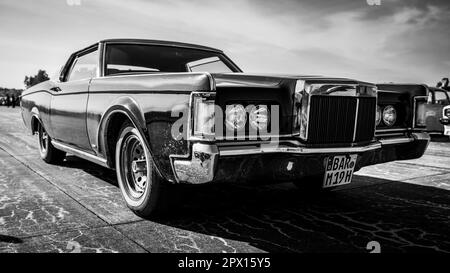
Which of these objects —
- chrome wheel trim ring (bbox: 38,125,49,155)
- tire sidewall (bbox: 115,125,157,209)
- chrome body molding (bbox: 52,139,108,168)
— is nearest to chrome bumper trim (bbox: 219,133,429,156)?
tire sidewall (bbox: 115,125,157,209)

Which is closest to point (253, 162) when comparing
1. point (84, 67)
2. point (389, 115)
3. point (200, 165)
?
point (200, 165)

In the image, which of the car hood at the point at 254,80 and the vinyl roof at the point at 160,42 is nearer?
the car hood at the point at 254,80

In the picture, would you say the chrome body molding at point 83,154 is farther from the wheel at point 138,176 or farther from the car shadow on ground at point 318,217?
the car shadow on ground at point 318,217

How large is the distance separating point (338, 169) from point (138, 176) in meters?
1.52

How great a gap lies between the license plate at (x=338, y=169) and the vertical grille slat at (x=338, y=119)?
0.12m

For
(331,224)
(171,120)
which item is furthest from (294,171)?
(171,120)

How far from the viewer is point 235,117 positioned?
7.89ft

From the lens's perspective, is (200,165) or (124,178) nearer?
(200,165)

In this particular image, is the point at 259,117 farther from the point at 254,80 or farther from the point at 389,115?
the point at 389,115

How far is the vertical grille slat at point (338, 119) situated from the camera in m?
2.57

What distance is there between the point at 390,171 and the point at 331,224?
280 cm

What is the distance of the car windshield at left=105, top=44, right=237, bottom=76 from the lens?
379 cm

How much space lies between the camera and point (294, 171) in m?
2.55

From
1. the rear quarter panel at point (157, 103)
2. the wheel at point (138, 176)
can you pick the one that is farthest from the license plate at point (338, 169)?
the wheel at point (138, 176)
